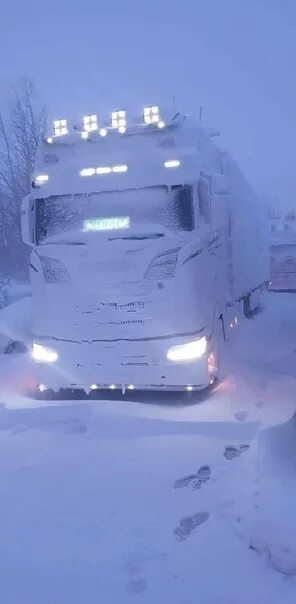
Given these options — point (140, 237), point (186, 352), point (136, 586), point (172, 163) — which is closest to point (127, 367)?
point (186, 352)

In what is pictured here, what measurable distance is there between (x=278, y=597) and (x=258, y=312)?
1267 centimetres

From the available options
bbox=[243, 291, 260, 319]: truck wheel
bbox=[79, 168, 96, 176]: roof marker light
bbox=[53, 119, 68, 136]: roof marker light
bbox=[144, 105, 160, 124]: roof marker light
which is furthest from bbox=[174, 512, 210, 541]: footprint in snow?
bbox=[243, 291, 260, 319]: truck wheel

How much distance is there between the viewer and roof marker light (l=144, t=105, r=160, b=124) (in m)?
7.69

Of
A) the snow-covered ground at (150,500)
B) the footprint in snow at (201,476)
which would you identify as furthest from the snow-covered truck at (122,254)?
the footprint in snow at (201,476)

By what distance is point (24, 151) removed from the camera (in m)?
27.0

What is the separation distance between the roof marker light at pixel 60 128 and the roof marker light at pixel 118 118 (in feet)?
2.36

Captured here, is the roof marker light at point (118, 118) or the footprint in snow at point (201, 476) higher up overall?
the roof marker light at point (118, 118)

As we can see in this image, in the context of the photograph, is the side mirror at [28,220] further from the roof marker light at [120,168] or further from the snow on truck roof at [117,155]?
the roof marker light at [120,168]

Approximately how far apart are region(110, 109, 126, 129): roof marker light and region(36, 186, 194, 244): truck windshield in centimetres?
113

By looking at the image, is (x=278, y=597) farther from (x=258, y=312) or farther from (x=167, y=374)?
(x=258, y=312)

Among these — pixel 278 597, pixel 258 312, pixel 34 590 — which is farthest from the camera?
pixel 258 312

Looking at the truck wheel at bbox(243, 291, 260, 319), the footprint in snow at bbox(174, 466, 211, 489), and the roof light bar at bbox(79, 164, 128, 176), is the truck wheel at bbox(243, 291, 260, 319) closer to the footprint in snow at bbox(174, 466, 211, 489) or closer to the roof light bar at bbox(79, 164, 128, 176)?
the roof light bar at bbox(79, 164, 128, 176)

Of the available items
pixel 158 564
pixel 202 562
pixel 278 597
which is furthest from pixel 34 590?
pixel 278 597

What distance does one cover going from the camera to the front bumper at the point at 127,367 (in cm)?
760
